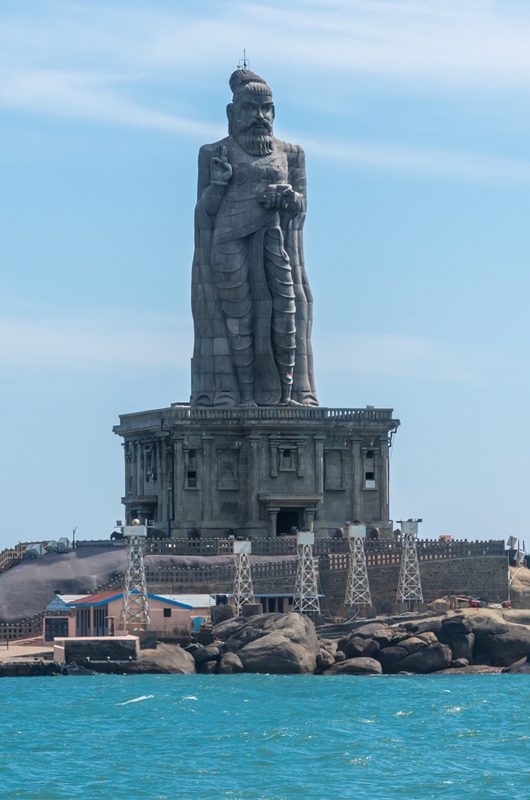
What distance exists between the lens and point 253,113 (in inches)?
4599

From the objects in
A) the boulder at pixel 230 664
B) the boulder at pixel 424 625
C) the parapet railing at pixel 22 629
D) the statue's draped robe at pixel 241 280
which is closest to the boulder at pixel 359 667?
the boulder at pixel 424 625

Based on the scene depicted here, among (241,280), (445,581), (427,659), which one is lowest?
(427,659)

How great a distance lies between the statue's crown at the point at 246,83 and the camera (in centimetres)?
11694

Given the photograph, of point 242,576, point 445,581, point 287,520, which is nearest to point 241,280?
point 287,520

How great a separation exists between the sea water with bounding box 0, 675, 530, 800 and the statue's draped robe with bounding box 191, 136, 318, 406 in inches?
980

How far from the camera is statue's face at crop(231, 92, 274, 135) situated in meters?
117

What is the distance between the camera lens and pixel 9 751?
7419cm

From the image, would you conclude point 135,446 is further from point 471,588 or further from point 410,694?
point 410,694

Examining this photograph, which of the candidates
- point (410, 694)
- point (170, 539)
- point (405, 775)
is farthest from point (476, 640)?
point (405, 775)

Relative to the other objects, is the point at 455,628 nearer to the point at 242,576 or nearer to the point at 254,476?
the point at 242,576

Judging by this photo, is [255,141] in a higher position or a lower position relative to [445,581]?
higher

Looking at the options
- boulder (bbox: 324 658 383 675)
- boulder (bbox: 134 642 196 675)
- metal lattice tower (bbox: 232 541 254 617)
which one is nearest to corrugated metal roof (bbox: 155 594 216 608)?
metal lattice tower (bbox: 232 541 254 617)

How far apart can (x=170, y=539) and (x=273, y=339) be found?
38.4 ft

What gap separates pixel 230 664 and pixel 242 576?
11.0m
